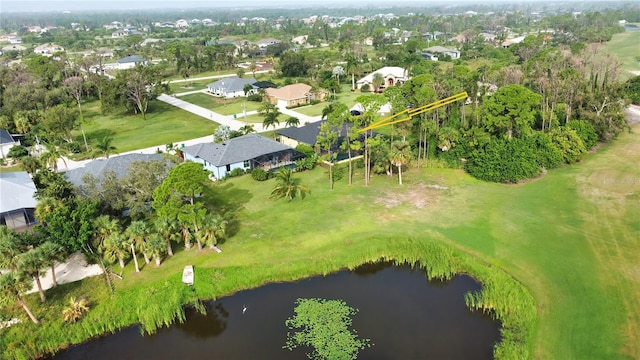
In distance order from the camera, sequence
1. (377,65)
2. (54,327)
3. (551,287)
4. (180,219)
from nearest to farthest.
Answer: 1. (54,327)
2. (551,287)
3. (180,219)
4. (377,65)

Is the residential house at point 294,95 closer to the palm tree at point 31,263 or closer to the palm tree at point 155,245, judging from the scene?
the palm tree at point 155,245

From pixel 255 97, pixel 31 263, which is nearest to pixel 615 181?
pixel 31 263

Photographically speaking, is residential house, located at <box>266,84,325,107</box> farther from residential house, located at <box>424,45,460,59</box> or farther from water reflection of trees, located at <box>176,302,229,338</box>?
residential house, located at <box>424,45,460,59</box>

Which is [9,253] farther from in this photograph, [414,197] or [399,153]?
[399,153]

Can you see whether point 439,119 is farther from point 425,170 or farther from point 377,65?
point 377,65

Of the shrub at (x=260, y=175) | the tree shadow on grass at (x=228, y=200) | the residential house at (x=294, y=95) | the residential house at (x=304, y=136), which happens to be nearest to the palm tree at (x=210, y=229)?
the tree shadow on grass at (x=228, y=200)

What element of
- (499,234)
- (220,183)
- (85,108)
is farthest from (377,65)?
→ (499,234)
